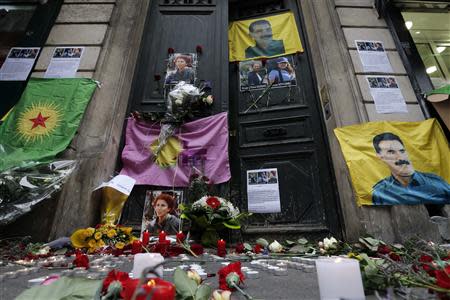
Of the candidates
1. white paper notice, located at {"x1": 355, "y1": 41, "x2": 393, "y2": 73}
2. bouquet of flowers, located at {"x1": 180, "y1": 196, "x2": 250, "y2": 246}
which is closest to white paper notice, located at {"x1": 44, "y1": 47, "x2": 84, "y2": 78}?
bouquet of flowers, located at {"x1": 180, "y1": 196, "x2": 250, "y2": 246}

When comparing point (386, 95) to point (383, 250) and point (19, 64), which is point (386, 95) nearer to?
point (383, 250)

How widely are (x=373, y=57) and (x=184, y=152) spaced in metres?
3.53

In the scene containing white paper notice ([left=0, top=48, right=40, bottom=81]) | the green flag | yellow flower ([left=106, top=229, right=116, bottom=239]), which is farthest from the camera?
white paper notice ([left=0, top=48, right=40, bottom=81])

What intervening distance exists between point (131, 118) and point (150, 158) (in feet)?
2.78

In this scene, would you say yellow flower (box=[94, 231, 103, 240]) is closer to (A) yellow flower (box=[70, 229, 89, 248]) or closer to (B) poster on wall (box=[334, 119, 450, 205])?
(A) yellow flower (box=[70, 229, 89, 248])

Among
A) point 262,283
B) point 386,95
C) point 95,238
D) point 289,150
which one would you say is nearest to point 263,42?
point 289,150

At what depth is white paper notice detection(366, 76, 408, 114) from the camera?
4.08 metres

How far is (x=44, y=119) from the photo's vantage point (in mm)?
4043

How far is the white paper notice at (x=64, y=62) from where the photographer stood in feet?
14.9

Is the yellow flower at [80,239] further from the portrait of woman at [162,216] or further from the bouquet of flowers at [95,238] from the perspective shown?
the portrait of woman at [162,216]

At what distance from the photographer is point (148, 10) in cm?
570

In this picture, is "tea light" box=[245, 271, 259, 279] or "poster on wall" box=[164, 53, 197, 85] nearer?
"tea light" box=[245, 271, 259, 279]

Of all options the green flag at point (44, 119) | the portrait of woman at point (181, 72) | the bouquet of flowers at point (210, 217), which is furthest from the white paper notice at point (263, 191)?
the green flag at point (44, 119)

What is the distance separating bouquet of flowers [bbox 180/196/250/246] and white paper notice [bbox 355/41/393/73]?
3369mm
